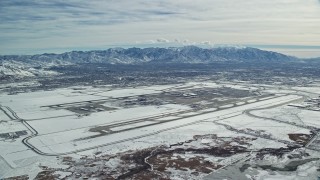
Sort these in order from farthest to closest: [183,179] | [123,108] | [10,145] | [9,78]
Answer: [9,78] → [123,108] → [10,145] → [183,179]

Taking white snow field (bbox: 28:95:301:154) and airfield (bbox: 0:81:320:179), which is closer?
airfield (bbox: 0:81:320:179)

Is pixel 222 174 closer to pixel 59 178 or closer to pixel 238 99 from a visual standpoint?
pixel 59 178

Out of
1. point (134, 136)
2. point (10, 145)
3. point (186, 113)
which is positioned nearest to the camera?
point (10, 145)

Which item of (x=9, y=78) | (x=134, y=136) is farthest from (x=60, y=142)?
(x=9, y=78)

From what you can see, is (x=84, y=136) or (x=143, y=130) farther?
(x=143, y=130)

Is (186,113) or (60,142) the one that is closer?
(60,142)

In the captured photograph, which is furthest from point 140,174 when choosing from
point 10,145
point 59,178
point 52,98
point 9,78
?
point 9,78

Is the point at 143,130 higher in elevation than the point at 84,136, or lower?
higher

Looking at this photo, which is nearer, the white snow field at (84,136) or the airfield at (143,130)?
the airfield at (143,130)
